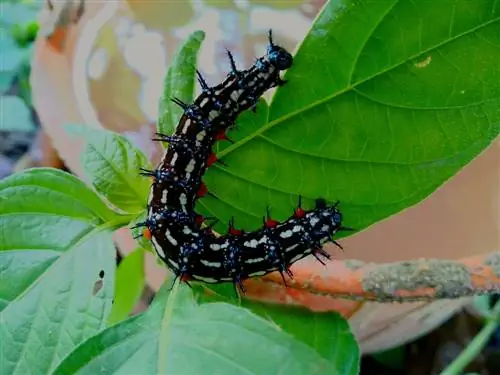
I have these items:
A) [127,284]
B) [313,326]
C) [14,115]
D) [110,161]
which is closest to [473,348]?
[313,326]

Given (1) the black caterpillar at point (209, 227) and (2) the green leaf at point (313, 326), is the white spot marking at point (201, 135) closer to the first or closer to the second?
(1) the black caterpillar at point (209, 227)

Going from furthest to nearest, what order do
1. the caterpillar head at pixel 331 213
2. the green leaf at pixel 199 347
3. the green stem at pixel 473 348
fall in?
the green stem at pixel 473 348
the caterpillar head at pixel 331 213
the green leaf at pixel 199 347

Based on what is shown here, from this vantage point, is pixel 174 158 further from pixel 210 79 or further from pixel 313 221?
pixel 210 79

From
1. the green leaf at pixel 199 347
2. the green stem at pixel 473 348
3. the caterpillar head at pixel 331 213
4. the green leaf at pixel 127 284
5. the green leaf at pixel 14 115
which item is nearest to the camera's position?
the green leaf at pixel 199 347

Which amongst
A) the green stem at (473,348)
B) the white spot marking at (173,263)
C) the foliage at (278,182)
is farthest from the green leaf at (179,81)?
the green stem at (473,348)

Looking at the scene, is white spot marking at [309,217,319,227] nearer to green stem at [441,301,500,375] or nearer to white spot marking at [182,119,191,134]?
white spot marking at [182,119,191,134]

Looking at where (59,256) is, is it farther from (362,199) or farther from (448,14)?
(448,14)

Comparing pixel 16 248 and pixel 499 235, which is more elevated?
pixel 499 235

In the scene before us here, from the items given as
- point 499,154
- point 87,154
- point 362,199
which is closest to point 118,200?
point 87,154
